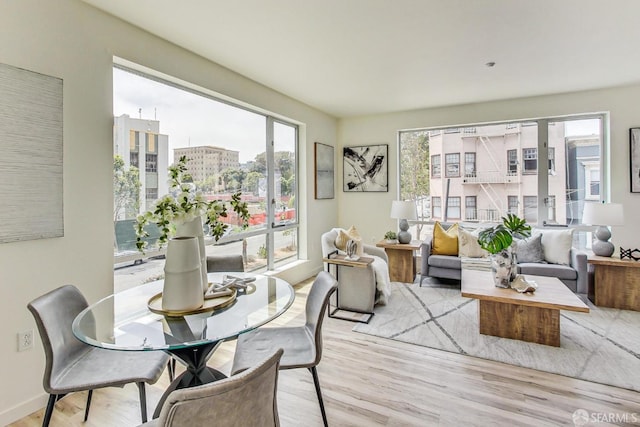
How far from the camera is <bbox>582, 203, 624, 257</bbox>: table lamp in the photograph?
3.64 m

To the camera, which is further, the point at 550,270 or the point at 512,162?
the point at 512,162

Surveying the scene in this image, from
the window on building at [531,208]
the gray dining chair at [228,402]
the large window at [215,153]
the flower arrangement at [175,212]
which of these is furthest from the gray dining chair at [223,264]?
the window on building at [531,208]

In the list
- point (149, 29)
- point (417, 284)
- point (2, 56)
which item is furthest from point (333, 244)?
point (2, 56)

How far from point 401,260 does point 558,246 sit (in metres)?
1.94

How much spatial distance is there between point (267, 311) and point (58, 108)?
1937 mm

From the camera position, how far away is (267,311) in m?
1.76

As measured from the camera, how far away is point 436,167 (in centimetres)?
542

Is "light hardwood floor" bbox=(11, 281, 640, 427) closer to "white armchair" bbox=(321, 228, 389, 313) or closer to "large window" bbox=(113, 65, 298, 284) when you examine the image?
"white armchair" bbox=(321, 228, 389, 313)

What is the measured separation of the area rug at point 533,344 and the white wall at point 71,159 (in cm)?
245

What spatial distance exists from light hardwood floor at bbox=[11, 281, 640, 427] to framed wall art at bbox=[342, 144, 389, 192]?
11.6 ft

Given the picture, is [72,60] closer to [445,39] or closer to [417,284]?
[445,39]

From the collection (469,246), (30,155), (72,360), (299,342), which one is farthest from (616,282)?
(30,155)

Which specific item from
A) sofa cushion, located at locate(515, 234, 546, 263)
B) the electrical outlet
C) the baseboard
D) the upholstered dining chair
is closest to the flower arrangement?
the upholstered dining chair

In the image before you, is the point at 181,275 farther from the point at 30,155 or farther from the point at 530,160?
the point at 530,160
